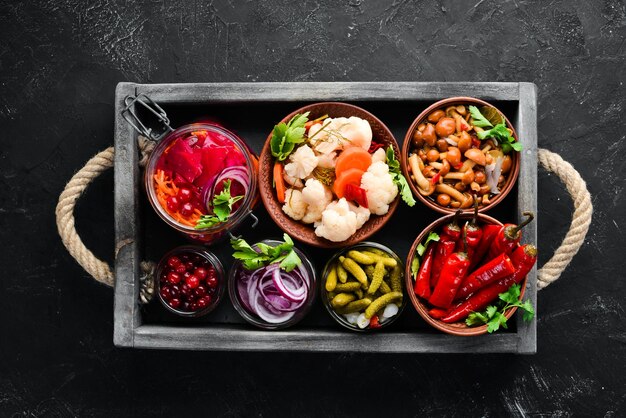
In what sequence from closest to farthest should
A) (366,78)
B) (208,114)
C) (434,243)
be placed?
(434,243) → (208,114) → (366,78)

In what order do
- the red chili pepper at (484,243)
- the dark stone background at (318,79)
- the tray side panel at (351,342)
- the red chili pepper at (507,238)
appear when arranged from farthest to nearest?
1. the dark stone background at (318,79)
2. the tray side panel at (351,342)
3. the red chili pepper at (484,243)
4. the red chili pepper at (507,238)

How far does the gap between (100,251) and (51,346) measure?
550mm

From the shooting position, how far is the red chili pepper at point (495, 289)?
282 cm

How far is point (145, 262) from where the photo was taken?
315 cm

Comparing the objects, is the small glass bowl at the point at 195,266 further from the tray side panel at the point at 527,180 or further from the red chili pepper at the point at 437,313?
the tray side panel at the point at 527,180

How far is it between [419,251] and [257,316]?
782 mm

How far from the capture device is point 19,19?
3461 mm

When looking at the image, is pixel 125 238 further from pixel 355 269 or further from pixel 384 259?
pixel 384 259

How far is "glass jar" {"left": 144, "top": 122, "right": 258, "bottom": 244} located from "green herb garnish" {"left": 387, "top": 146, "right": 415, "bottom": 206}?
59cm

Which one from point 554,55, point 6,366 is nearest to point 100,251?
point 6,366

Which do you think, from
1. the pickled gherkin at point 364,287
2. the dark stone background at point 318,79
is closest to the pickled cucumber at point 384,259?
the pickled gherkin at point 364,287

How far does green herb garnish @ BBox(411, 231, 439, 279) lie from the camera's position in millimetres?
2926

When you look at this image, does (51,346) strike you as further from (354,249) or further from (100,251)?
(354,249)

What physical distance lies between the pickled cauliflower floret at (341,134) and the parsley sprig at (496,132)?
0.46 meters
